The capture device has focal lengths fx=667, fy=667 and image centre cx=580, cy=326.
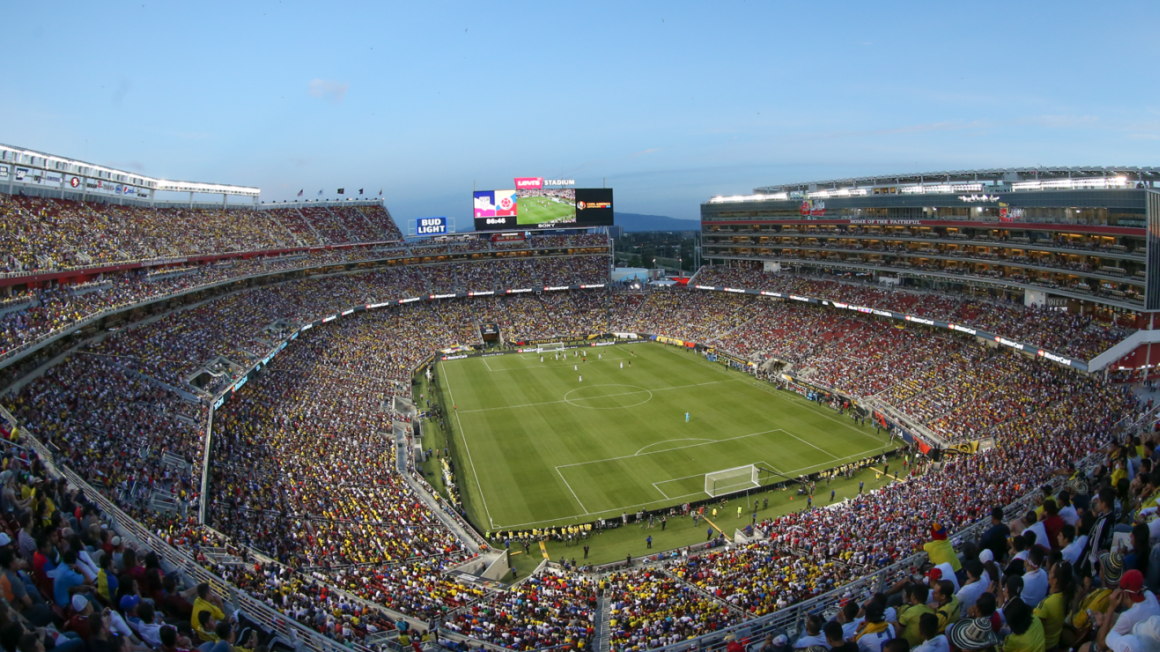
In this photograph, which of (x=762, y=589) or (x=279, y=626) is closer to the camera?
(x=279, y=626)

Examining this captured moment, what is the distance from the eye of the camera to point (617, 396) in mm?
44844

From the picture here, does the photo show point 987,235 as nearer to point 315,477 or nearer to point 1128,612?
point 315,477

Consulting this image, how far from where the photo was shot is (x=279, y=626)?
12.5m

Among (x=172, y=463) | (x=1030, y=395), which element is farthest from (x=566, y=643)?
(x=1030, y=395)

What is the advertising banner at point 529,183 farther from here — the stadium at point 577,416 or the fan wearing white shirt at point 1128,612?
the fan wearing white shirt at point 1128,612

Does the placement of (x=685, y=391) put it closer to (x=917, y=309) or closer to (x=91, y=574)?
(x=917, y=309)

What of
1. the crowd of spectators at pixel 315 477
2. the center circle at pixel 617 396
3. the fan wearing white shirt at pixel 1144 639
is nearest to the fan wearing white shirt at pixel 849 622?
the fan wearing white shirt at pixel 1144 639

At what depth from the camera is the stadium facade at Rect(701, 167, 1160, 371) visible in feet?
112

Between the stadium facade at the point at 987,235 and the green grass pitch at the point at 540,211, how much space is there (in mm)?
15940

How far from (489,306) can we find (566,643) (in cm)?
5222

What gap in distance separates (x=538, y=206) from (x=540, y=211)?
1.79 ft

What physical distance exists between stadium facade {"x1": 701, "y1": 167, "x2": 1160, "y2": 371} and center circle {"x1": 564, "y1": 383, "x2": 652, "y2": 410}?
22.9 metres

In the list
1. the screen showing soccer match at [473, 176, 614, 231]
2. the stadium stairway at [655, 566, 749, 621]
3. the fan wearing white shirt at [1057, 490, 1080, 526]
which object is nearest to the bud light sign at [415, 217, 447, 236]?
the screen showing soccer match at [473, 176, 614, 231]

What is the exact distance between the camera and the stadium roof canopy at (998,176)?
3738 cm
